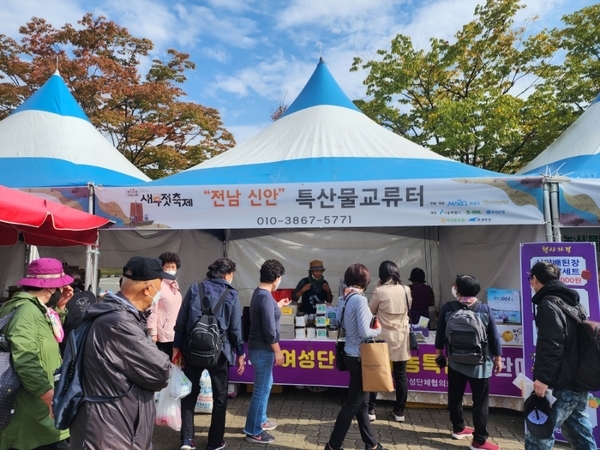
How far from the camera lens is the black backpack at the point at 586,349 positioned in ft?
7.52

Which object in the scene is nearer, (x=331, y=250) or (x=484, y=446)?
(x=484, y=446)

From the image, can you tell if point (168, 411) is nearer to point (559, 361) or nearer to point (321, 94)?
point (559, 361)

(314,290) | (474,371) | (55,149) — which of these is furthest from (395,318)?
(55,149)

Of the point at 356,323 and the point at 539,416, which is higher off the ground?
the point at 356,323

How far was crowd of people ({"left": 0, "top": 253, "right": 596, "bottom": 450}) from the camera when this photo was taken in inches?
63.8

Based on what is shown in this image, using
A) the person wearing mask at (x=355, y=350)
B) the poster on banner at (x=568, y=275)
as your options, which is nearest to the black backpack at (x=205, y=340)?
the person wearing mask at (x=355, y=350)

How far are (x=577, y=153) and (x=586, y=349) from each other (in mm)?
3812

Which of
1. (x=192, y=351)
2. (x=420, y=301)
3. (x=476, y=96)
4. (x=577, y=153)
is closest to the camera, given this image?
(x=192, y=351)

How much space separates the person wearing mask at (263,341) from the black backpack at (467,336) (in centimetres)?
134

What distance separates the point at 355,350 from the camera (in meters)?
2.91

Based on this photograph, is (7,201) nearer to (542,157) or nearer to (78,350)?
(78,350)

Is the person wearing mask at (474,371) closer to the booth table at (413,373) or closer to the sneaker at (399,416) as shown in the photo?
the sneaker at (399,416)

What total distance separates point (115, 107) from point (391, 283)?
11590 millimetres

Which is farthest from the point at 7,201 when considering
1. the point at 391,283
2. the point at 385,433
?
the point at 385,433
